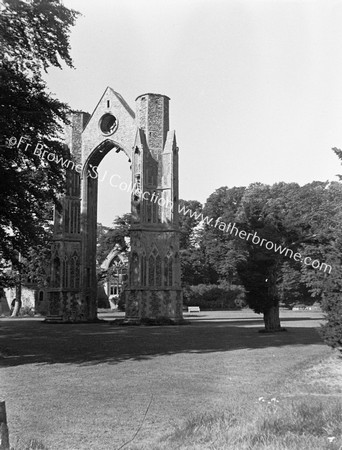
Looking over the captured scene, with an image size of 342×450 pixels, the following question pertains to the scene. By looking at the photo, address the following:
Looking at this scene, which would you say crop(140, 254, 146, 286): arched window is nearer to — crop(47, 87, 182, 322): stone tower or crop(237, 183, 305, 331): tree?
crop(47, 87, 182, 322): stone tower

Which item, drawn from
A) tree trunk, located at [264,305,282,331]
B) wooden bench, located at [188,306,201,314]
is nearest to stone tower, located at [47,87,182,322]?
tree trunk, located at [264,305,282,331]

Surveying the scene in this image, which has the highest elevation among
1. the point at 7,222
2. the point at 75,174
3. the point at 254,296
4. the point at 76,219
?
the point at 75,174

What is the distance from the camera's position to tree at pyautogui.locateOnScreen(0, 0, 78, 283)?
573 inches

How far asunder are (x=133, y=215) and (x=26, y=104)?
20.7m

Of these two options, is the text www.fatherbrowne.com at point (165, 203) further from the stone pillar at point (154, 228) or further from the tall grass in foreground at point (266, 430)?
→ the tall grass in foreground at point (266, 430)

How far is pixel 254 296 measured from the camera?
74.2 ft

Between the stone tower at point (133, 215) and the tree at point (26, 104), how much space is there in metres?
16.9

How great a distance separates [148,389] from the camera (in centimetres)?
974

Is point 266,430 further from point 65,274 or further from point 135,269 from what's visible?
point 65,274

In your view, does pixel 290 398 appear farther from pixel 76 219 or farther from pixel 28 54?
pixel 76 219

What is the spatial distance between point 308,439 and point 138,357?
913 centimetres

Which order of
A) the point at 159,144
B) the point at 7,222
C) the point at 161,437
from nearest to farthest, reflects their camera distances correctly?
the point at 161,437
the point at 7,222
the point at 159,144

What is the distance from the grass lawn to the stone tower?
1683 centimetres

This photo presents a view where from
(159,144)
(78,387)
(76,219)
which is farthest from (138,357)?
(76,219)
